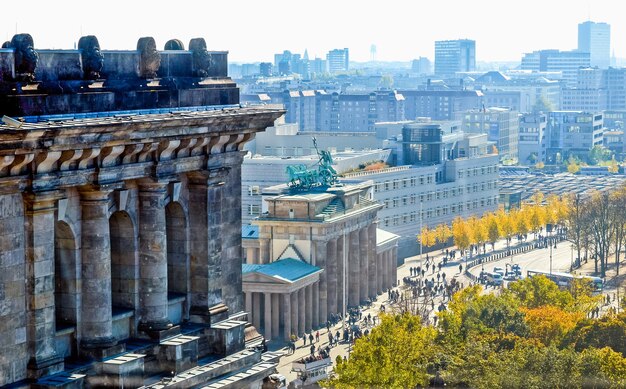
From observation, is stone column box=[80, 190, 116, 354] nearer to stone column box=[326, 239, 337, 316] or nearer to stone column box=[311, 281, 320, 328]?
stone column box=[311, 281, 320, 328]

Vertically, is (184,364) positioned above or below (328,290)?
above

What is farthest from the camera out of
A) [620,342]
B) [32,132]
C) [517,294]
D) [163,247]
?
[517,294]

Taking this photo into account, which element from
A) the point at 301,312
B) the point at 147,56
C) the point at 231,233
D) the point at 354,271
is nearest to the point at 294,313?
the point at 301,312

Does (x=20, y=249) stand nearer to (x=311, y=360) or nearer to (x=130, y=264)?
(x=130, y=264)

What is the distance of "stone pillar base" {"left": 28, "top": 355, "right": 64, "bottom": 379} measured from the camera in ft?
144

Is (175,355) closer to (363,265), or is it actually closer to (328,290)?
(328,290)

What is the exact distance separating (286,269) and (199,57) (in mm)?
118673

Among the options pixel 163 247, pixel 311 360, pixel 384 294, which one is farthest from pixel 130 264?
pixel 384 294

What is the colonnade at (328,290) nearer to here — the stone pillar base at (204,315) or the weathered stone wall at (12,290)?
the stone pillar base at (204,315)

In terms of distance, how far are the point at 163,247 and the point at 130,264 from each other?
115 cm

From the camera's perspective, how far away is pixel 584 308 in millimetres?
158500

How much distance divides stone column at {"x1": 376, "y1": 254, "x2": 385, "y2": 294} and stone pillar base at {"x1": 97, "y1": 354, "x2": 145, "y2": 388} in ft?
491

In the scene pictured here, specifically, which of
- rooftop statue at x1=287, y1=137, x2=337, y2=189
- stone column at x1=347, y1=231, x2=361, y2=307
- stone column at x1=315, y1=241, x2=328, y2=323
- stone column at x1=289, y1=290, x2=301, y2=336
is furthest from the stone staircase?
stone column at x1=347, y1=231, x2=361, y2=307

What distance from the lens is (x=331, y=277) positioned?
17800 centimetres
